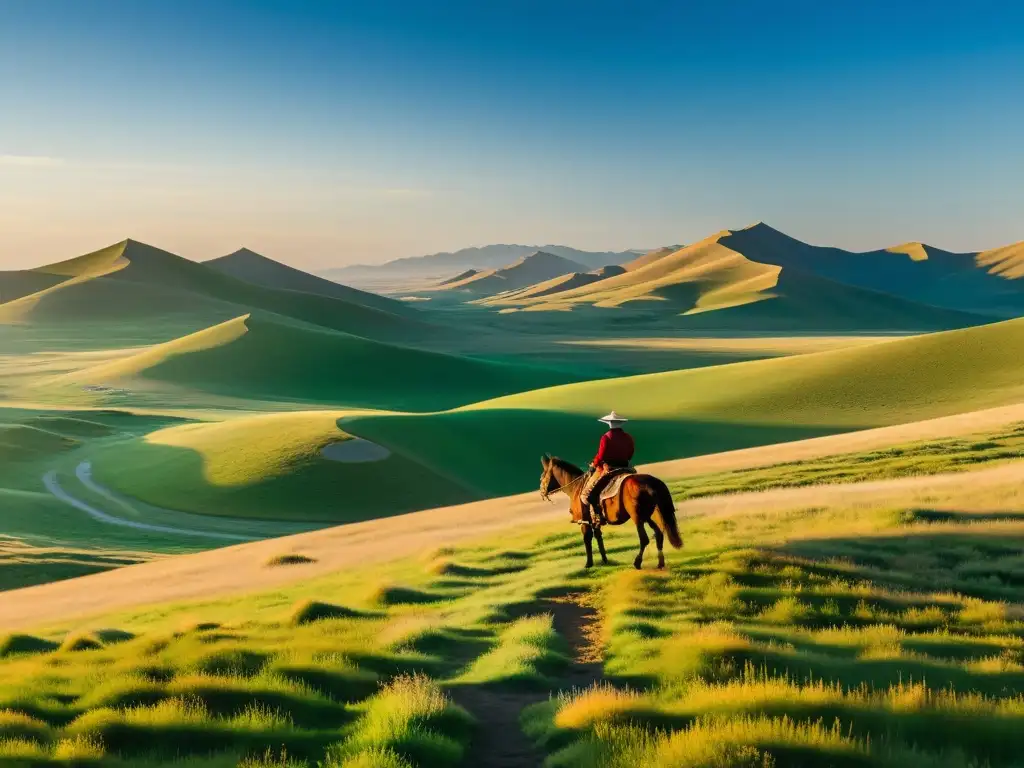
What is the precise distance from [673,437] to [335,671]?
7375cm

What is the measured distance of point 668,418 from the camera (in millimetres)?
90562

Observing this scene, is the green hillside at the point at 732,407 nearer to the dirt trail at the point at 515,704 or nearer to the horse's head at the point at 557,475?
the horse's head at the point at 557,475

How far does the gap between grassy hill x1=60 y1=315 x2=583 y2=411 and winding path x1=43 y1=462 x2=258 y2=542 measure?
6753cm

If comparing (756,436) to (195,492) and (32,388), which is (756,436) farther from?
(32,388)

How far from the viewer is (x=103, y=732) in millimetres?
11016

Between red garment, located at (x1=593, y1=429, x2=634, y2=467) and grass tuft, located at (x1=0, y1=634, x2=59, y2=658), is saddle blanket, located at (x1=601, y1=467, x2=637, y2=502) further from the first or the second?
grass tuft, located at (x1=0, y1=634, x2=59, y2=658)

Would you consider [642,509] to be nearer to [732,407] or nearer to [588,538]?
[588,538]

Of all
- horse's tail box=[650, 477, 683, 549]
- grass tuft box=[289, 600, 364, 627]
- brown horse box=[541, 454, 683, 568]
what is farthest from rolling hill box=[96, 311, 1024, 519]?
horse's tail box=[650, 477, 683, 549]

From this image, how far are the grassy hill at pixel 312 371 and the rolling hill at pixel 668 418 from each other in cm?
5620

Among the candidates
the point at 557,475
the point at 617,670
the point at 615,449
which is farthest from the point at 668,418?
the point at 617,670

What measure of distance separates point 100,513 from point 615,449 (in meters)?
61.7

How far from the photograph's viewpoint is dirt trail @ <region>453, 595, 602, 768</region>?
10539 millimetres

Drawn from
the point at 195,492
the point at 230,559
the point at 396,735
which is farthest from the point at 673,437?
the point at 396,735

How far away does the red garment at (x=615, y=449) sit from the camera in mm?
19719
